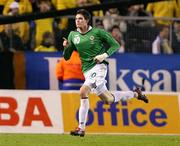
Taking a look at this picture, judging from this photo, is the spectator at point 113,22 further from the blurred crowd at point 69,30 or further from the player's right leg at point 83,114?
the player's right leg at point 83,114

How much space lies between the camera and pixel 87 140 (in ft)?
40.1

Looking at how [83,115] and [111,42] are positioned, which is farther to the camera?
[111,42]

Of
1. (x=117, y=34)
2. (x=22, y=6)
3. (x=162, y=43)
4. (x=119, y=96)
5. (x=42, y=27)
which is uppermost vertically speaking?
(x=22, y=6)

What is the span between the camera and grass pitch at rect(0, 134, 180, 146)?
11500 mm

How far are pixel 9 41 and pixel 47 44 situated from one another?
0.89m

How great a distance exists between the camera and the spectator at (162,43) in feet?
55.2

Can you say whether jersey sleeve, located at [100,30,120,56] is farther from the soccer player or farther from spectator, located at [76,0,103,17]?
spectator, located at [76,0,103,17]

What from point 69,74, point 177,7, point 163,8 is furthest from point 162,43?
point 69,74

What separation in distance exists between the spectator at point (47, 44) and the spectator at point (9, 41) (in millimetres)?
447

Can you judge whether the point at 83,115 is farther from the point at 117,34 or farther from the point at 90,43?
the point at 117,34

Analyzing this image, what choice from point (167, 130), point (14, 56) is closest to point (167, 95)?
point (167, 130)

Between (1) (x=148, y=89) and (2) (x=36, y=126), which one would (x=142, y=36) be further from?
(2) (x=36, y=126)

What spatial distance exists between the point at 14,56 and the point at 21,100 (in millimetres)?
2304

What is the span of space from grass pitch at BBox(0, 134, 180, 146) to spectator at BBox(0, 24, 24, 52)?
3545 millimetres
